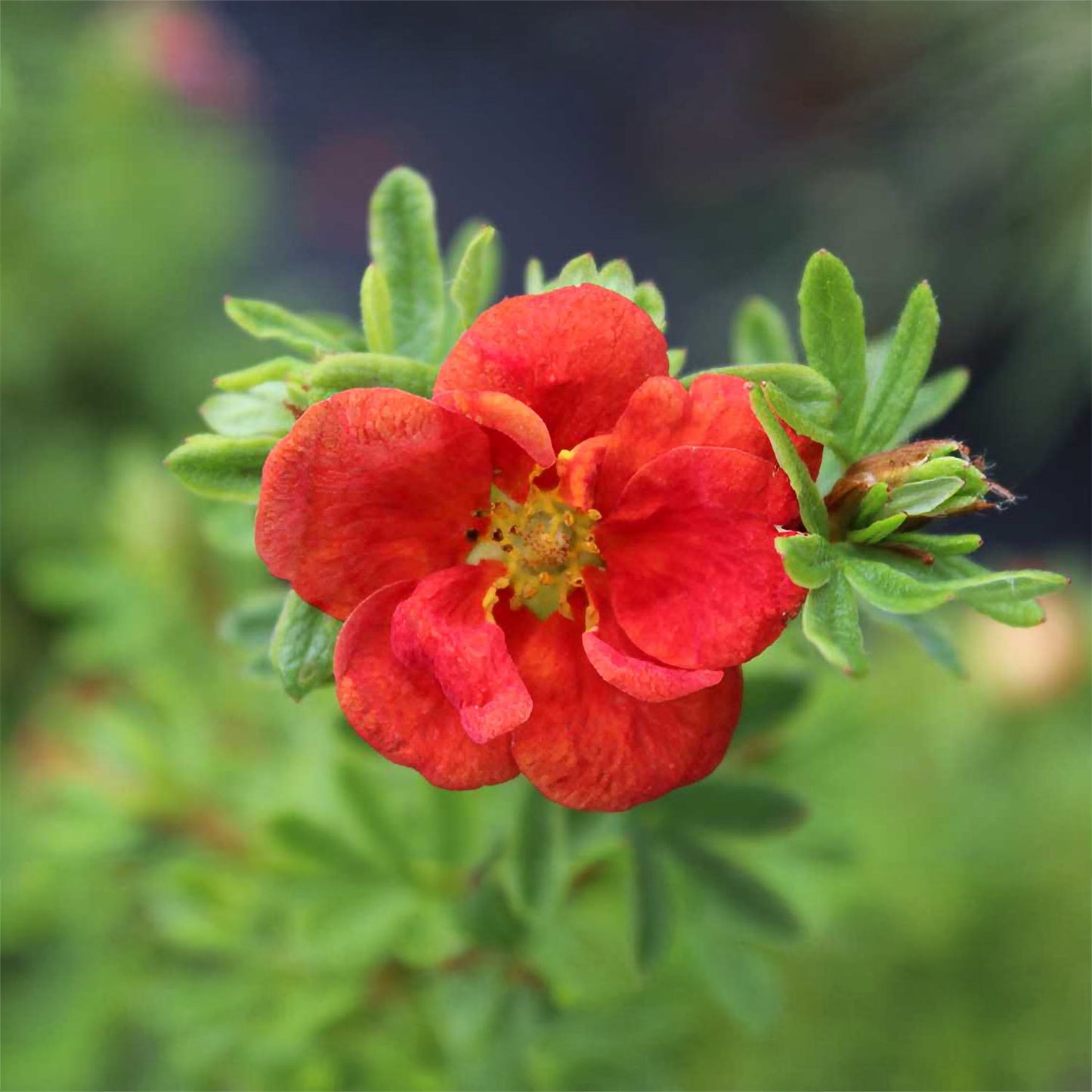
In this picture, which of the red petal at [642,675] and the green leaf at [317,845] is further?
the green leaf at [317,845]

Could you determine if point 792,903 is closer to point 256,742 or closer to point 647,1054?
point 647,1054

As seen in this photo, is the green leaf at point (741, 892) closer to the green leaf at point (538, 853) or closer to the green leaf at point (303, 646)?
the green leaf at point (538, 853)

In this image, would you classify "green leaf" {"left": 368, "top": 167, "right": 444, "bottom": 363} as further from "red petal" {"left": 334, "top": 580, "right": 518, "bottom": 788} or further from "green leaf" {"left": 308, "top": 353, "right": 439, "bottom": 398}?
"red petal" {"left": 334, "top": 580, "right": 518, "bottom": 788}

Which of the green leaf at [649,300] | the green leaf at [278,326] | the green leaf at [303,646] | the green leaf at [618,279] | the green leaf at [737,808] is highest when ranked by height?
the green leaf at [618,279]

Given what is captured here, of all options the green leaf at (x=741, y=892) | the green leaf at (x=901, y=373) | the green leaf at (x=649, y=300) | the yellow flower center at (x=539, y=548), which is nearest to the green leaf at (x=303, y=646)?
the yellow flower center at (x=539, y=548)

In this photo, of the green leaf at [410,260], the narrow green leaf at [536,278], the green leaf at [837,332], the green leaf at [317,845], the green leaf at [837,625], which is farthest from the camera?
the green leaf at [317,845]

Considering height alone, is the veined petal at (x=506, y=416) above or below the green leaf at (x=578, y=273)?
below

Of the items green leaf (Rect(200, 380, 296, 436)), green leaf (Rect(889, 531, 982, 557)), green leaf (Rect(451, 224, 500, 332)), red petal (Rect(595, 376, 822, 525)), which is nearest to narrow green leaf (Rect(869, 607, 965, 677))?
green leaf (Rect(889, 531, 982, 557))
